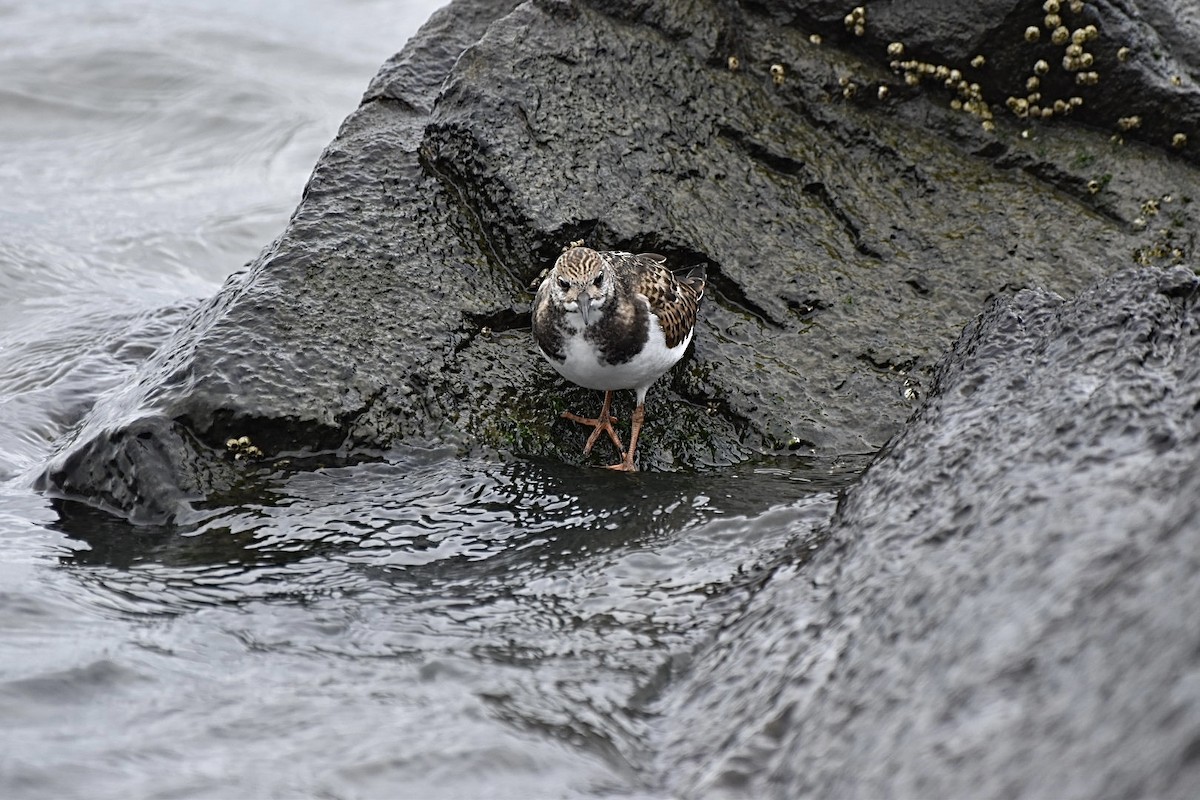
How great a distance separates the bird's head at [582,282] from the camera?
476 cm

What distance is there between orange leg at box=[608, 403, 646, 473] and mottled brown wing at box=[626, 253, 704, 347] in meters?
0.38

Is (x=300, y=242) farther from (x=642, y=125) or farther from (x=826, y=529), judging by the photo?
(x=826, y=529)

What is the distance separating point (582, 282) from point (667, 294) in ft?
1.46

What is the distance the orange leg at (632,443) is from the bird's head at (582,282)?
1.99 ft

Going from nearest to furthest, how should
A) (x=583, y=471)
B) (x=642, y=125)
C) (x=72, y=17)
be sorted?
(x=583, y=471), (x=642, y=125), (x=72, y=17)

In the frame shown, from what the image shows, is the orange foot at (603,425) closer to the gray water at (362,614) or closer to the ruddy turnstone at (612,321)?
the ruddy turnstone at (612,321)

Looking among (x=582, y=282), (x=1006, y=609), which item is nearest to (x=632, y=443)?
(x=582, y=282)

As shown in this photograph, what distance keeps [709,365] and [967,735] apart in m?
3.03

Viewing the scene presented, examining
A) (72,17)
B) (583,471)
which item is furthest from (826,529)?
(72,17)

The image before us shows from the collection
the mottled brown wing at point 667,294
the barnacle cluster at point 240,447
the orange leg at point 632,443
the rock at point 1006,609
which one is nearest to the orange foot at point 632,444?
the orange leg at point 632,443

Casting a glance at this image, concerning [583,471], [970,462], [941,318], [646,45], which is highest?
[646,45]

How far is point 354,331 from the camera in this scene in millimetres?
5184

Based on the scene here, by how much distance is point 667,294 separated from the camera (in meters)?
5.03

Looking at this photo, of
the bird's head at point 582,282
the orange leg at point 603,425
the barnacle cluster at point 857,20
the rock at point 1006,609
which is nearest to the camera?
the rock at point 1006,609
